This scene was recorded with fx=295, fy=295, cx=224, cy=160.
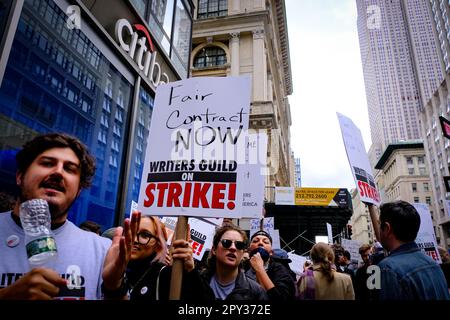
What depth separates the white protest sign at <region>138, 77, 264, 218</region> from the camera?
2.03m

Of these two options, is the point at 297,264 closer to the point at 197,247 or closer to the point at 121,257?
the point at 197,247

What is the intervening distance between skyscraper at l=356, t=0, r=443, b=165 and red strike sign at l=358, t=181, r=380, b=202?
10360 cm

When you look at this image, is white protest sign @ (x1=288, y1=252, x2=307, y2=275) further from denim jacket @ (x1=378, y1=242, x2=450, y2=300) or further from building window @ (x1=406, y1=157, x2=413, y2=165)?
building window @ (x1=406, y1=157, x2=413, y2=165)

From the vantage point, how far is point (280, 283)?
2961 mm

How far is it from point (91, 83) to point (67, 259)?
387 centimetres

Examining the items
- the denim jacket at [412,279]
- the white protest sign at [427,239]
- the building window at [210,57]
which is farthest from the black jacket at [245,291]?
the building window at [210,57]

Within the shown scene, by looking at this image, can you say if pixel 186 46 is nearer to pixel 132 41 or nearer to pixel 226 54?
pixel 132 41

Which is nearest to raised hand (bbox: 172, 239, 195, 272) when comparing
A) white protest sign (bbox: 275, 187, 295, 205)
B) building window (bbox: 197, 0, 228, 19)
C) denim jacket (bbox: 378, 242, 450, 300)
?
denim jacket (bbox: 378, 242, 450, 300)

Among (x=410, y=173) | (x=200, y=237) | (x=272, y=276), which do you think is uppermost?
(x=410, y=173)

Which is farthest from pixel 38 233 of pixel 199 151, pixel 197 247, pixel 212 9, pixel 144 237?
pixel 212 9

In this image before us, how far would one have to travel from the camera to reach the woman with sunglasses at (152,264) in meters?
2.04

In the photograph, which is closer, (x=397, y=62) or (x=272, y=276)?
(x=272, y=276)

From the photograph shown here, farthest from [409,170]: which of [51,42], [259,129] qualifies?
[51,42]

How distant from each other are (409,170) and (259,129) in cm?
7141
